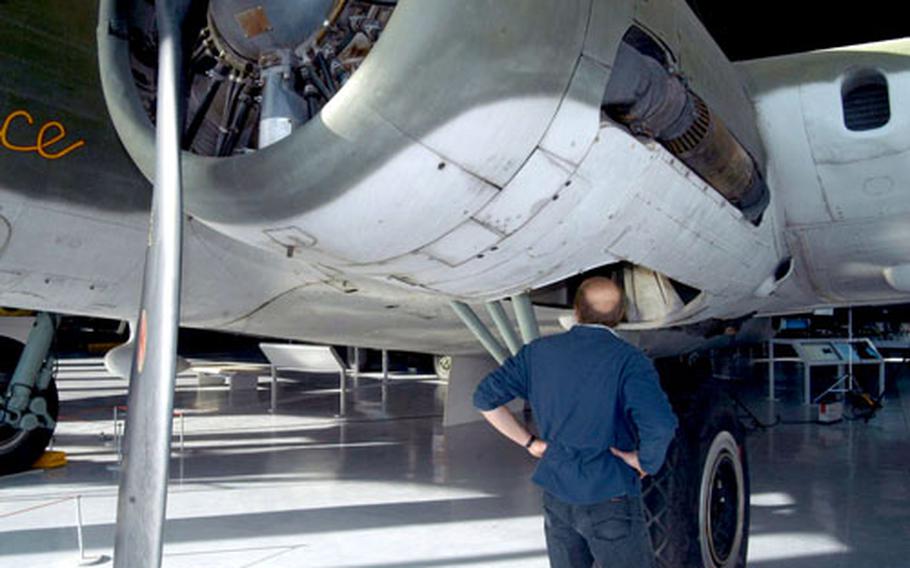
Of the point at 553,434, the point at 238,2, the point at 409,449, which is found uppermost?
the point at 238,2

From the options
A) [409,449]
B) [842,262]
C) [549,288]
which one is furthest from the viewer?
[409,449]

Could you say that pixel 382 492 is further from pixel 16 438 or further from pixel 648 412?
pixel 648 412

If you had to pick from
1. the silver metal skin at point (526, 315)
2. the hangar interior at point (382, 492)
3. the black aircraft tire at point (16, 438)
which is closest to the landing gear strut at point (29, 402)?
the black aircraft tire at point (16, 438)

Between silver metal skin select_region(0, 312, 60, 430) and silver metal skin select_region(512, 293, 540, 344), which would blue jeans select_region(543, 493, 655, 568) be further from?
silver metal skin select_region(0, 312, 60, 430)

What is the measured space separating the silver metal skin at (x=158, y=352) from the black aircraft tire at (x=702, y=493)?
1967 mm

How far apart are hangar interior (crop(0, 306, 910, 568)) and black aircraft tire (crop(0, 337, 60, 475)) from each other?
0.12 metres

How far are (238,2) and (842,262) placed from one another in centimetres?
322

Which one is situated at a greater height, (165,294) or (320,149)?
(320,149)

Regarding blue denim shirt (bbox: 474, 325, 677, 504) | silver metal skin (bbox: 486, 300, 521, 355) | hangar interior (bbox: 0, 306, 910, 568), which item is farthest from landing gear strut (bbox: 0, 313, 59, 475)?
blue denim shirt (bbox: 474, 325, 677, 504)

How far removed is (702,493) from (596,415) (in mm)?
1434

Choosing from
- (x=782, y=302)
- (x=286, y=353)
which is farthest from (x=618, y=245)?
(x=286, y=353)

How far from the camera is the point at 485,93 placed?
2094mm

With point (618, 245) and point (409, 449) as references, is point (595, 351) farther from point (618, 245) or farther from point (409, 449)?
point (409, 449)

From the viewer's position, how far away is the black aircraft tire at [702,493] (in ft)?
10.5
